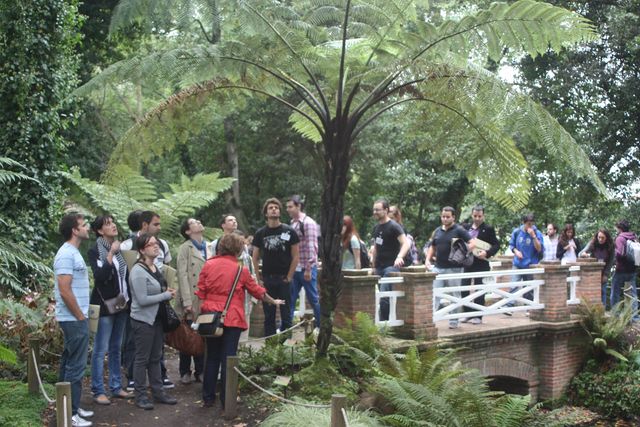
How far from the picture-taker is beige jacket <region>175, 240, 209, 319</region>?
9258 mm

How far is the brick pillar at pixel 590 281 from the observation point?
14.8 m

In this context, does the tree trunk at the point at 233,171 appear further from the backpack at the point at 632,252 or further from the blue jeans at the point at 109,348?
the blue jeans at the point at 109,348

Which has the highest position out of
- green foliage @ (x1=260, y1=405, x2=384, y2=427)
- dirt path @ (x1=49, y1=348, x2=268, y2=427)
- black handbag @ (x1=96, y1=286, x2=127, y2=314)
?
black handbag @ (x1=96, y1=286, x2=127, y2=314)

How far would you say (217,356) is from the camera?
8570 millimetres

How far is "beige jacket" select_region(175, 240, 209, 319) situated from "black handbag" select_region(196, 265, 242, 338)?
40.8 inches

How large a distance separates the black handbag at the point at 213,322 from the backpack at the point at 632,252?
10025mm

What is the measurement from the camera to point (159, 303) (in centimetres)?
844

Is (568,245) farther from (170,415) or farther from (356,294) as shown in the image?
(170,415)

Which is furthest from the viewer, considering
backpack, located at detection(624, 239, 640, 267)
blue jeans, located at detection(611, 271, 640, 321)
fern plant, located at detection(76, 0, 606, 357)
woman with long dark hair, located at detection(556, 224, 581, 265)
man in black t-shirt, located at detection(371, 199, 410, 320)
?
woman with long dark hair, located at detection(556, 224, 581, 265)

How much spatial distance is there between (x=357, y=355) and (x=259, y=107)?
17423 mm

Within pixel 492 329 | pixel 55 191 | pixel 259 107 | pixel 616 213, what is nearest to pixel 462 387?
pixel 492 329

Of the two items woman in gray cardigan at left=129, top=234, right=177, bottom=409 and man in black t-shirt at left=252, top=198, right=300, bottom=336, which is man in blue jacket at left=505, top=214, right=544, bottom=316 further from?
woman in gray cardigan at left=129, top=234, right=177, bottom=409

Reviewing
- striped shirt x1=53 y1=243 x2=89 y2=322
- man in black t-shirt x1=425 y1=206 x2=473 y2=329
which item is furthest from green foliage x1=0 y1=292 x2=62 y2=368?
man in black t-shirt x1=425 y1=206 x2=473 y2=329

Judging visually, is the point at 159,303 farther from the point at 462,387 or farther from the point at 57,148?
the point at 57,148
